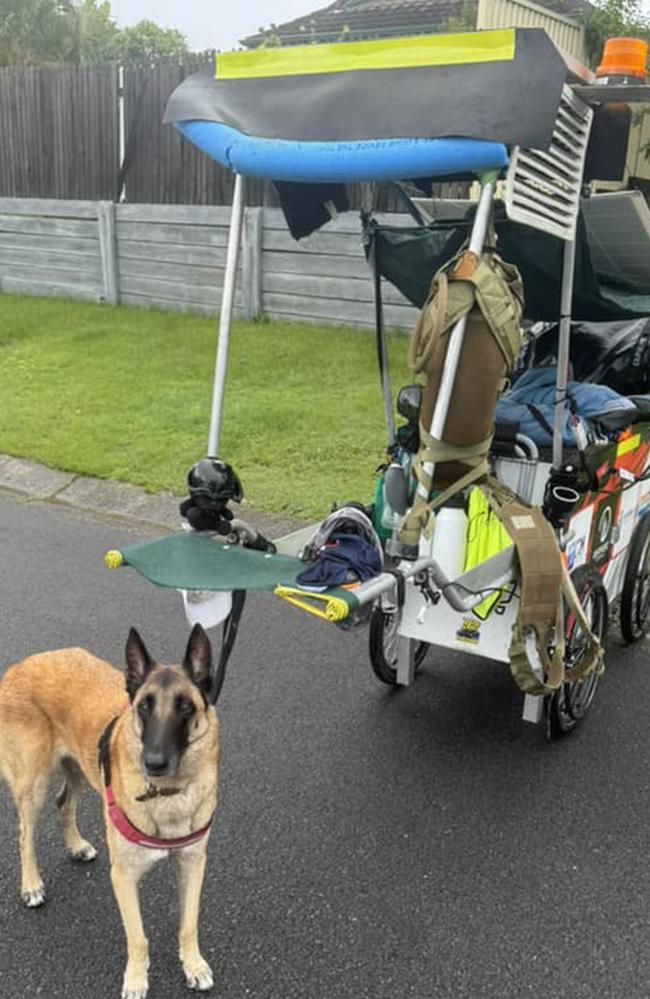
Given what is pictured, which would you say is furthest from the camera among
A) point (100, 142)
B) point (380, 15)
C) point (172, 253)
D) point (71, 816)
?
point (380, 15)

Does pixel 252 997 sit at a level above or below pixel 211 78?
below

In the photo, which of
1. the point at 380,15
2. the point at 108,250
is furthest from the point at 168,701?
the point at 380,15

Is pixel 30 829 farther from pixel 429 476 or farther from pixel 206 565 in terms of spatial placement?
pixel 429 476

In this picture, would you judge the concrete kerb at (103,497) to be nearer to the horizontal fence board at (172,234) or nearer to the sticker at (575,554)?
the sticker at (575,554)

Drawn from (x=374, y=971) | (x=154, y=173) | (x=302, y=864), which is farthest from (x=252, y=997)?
(x=154, y=173)

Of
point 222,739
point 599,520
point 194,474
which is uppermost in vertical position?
point 194,474

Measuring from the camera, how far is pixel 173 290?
11.7 m

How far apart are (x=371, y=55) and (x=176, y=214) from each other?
28.4 ft

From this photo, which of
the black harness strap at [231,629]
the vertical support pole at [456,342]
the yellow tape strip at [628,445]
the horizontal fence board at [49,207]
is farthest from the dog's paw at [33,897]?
the horizontal fence board at [49,207]

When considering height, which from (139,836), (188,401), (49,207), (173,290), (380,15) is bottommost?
(188,401)

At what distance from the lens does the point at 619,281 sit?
14.0ft

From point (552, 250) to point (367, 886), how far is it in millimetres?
2637

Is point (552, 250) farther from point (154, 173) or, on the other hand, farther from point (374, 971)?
point (154, 173)

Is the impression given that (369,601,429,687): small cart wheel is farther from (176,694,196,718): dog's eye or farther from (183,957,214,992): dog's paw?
(183,957,214,992): dog's paw
